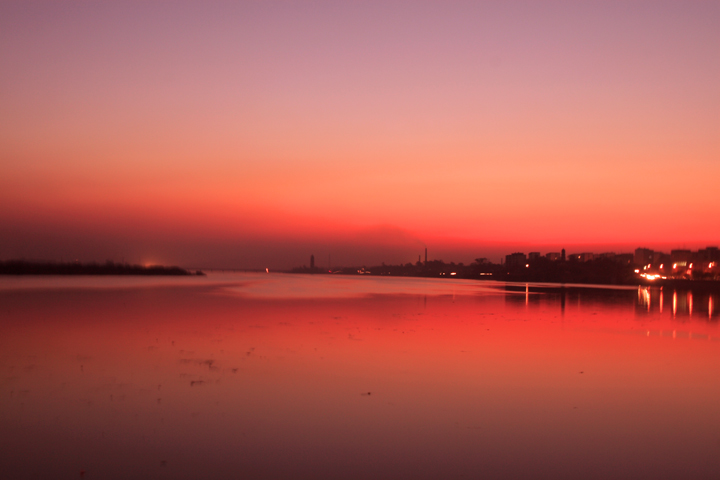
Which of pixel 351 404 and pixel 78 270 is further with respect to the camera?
pixel 78 270

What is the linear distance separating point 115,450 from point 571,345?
1221cm

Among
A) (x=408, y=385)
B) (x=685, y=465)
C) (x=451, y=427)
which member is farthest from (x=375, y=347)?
(x=685, y=465)

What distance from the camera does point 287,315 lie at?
22328 millimetres

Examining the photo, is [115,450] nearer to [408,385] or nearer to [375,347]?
[408,385]

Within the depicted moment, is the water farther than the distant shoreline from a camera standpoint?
No

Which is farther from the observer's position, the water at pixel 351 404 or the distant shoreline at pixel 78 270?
the distant shoreline at pixel 78 270

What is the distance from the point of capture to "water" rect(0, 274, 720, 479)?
5984 millimetres

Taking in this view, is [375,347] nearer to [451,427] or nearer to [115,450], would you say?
[451,427]

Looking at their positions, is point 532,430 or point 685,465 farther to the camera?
point 532,430

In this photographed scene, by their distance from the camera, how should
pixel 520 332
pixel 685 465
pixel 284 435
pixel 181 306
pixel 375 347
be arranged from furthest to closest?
pixel 181 306 → pixel 520 332 → pixel 375 347 → pixel 284 435 → pixel 685 465

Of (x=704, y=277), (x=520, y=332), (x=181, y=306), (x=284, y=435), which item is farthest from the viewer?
(x=704, y=277)

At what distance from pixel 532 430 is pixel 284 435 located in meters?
3.23

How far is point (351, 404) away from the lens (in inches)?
332

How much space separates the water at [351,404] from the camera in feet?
19.6
